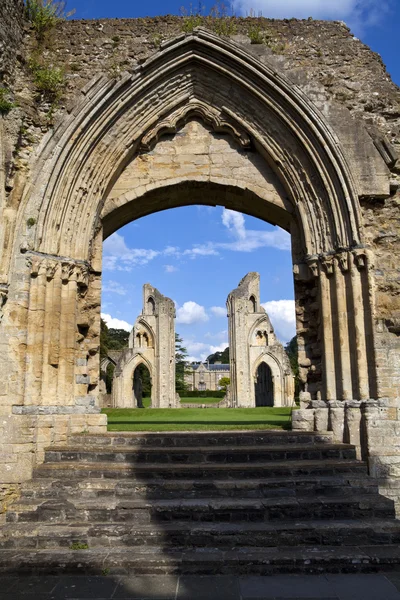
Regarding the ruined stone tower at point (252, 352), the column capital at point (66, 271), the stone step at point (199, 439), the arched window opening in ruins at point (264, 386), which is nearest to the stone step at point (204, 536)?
the stone step at point (199, 439)

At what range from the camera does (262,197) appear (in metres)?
8.35

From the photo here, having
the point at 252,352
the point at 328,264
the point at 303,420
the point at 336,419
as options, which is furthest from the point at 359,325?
the point at 252,352

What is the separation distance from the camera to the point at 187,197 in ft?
29.7

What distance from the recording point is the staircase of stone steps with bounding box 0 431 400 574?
4520mm

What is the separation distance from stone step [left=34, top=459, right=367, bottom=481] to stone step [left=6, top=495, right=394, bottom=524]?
0.44 metres

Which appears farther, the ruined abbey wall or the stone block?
the stone block

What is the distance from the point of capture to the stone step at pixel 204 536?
4.86 metres

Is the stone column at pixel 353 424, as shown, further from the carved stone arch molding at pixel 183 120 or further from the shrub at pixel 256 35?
the shrub at pixel 256 35

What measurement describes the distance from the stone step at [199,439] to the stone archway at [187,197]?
402mm

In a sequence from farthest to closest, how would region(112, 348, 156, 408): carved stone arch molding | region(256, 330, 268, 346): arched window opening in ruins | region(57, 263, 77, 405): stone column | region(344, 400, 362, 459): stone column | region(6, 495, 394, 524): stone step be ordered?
1. region(256, 330, 268, 346): arched window opening in ruins
2. region(112, 348, 156, 408): carved stone arch molding
3. region(57, 263, 77, 405): stone column
4. region(344, 400, 362, 459): stone column
5. region(6, 495, 394, 524): stone step

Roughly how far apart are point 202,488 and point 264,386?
103ft

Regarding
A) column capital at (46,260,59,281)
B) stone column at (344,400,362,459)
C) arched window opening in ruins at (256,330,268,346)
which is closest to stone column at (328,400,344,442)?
stone column at (344,400,362,459)

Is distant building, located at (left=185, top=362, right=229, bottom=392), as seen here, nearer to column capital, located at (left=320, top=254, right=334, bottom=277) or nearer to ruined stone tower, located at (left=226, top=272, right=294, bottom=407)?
ruined stone tower, located at (left=226, top=272, right=294, bottom=407)

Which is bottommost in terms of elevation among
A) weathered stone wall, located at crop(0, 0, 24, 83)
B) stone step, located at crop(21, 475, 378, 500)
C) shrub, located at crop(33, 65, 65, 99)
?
stone step, located at crop(21, 475, 378, 500)
